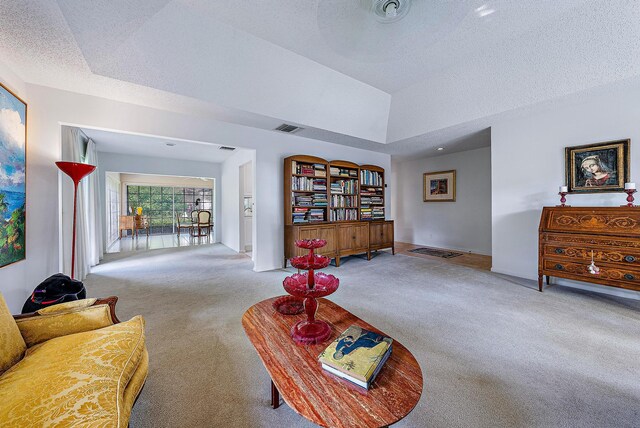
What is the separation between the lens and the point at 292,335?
1265 millimetres

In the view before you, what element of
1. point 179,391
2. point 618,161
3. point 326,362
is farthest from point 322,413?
point 618,161

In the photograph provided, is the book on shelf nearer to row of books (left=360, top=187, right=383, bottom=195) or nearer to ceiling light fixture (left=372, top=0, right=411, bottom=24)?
ceiling light fixture (left=372, top=0, right=411, bottom=24)

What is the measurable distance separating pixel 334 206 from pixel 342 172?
2.34ft

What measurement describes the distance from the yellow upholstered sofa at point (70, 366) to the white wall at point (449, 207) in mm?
6155

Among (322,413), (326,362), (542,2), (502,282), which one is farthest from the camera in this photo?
(502,282)

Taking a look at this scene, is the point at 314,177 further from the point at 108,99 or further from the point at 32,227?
the point at 32,227

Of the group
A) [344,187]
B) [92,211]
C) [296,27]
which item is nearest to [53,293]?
[296,27]

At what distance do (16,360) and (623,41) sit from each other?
4.97m

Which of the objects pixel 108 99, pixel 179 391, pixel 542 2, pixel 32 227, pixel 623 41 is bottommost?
pixel 179 391

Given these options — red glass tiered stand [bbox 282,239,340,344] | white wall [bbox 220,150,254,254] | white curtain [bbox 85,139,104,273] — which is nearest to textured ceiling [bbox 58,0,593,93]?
red glass tiered stand [bbox 282,239,340,344]

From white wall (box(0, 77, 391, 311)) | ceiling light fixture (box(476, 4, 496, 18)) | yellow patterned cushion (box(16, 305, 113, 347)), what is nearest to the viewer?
yellow patterned cushion (box(16, 305, 113, 347))

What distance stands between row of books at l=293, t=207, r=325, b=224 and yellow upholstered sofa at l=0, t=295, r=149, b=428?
295cm

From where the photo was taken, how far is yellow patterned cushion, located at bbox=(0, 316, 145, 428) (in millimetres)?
740

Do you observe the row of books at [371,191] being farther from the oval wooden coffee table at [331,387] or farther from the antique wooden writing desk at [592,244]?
the oval wooden coffee table at [331,387]
